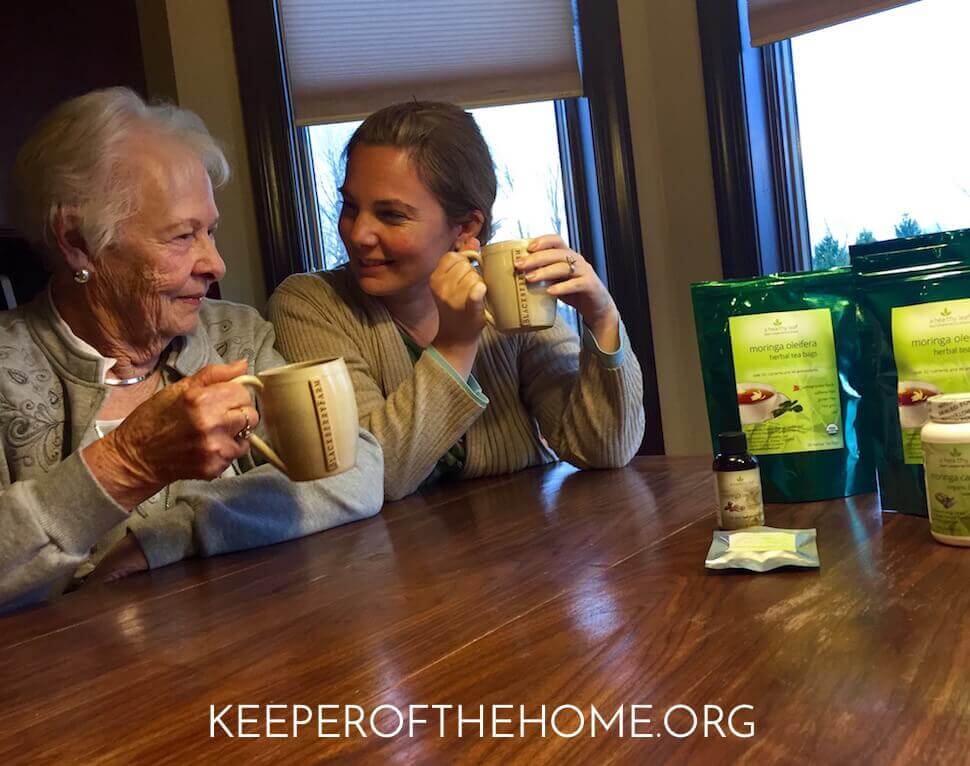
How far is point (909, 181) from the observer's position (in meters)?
2.17

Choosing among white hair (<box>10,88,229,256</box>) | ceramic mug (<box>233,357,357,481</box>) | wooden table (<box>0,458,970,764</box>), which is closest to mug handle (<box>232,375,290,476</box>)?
ceramic mug (<box>233,357,357,481</box>)

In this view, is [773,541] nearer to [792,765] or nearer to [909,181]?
[792,765]

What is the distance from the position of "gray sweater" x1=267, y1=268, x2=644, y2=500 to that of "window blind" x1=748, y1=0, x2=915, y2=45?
0.97m

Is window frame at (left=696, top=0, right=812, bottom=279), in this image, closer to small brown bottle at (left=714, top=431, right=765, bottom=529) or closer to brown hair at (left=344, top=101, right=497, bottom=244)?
brown hair at (left=344, top=101, right=497, bottom=244)

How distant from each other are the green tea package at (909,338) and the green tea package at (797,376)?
0.06m

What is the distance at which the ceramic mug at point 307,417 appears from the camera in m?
0.97

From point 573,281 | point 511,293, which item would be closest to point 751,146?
point 573,281

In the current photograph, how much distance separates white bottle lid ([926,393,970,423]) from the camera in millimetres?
741

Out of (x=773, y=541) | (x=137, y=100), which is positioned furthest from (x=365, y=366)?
(x=773, y=541)

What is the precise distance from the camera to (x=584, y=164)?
2494 mm

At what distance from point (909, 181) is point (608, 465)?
1185 millimetres

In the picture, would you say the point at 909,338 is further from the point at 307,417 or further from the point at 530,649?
the point at 307,417

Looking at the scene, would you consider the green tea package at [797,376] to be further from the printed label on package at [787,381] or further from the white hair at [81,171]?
the white hair at [81,171]

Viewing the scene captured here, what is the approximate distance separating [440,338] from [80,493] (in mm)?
585
